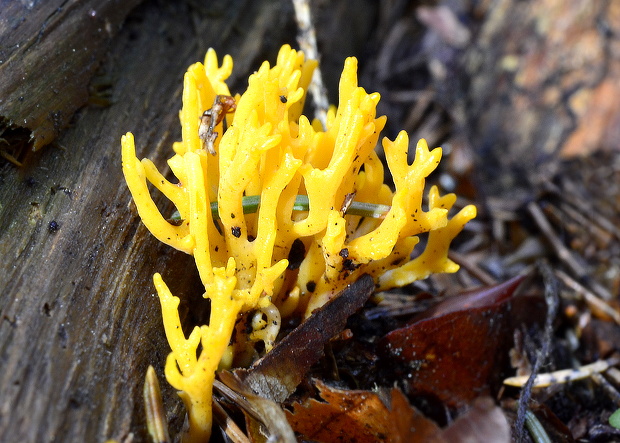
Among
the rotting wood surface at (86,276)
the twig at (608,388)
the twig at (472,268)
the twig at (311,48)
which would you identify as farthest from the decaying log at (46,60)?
the twig at (608,388)

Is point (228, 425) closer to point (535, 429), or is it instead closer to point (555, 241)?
point (535, 429)

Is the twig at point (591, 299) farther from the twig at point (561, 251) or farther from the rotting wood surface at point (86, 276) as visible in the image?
the rotting wood surface at point (86, 276)

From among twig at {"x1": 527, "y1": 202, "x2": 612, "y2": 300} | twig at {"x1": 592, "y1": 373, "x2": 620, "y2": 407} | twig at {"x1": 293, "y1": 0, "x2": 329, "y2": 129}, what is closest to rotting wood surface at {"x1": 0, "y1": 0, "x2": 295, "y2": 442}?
twig at {"x1": 293, "y1": 0, "x2": 329, "y2": 129}

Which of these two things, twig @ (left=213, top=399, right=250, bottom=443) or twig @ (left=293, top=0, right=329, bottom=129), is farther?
twig @ (left=293, top=0, right=329, bottom=129)

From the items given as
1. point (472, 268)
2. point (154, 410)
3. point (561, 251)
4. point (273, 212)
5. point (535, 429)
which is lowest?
point (561, 251)

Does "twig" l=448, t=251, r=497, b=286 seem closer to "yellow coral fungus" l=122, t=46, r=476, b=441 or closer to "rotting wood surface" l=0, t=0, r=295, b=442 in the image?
"yellow coral fungus" l=122, t=46, r=476, b=441

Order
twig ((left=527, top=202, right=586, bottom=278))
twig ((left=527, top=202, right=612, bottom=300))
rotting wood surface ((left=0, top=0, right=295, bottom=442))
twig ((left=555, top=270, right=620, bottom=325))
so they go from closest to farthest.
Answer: rotting wood surface ((left=0, top=0, right=295, bottom=442)) → twig ((left=555, top=270, right=620, bottom=325)) → twig ((left=527, top=202, right=612, bottom=300)) → twig ((left=527, top=202, right=586, bottom=278))

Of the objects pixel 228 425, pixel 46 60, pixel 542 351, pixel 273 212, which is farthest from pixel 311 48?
pixel 228 425

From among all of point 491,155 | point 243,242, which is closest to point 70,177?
point 243,242
